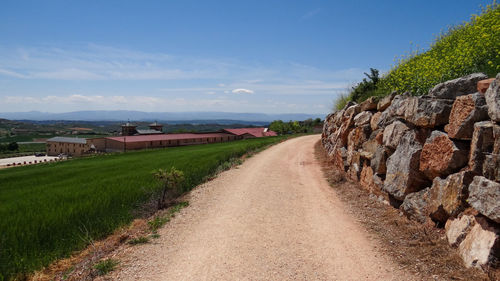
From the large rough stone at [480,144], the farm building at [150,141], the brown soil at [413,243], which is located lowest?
the farm building at [150,141]

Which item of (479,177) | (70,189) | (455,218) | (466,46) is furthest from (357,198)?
(70,189)

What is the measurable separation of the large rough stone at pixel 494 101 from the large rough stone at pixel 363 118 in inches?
288

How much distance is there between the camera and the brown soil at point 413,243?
5.82 metres

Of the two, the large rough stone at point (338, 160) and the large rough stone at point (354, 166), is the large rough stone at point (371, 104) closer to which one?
the large rough stone at point (354, 166)

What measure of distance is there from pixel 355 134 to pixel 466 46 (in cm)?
566

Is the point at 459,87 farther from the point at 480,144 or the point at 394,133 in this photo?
the point at 480,144

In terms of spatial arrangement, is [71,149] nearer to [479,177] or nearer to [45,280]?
[45,280]

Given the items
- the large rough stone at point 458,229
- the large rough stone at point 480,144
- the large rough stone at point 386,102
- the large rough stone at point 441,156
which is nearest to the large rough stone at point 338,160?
the large rough stone at point 386,102

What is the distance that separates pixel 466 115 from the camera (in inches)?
272

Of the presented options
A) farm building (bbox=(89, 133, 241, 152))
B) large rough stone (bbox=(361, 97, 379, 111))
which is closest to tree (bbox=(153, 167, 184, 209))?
large rough stone (bbox=(361, 97, 379, 111))

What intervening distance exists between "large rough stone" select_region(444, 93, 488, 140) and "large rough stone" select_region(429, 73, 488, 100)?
3.30ft

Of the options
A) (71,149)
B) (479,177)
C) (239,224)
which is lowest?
(71,149)

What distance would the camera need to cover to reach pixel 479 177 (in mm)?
6031

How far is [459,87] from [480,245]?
15.0 ft
